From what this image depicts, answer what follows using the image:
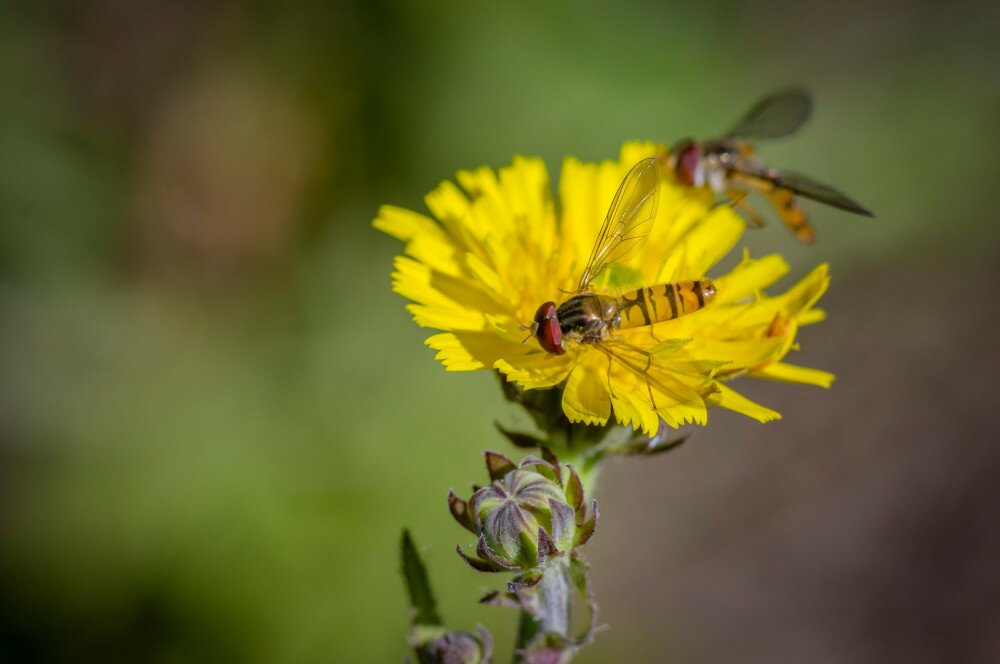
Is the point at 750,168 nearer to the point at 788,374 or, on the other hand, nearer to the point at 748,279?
the point at 748,279

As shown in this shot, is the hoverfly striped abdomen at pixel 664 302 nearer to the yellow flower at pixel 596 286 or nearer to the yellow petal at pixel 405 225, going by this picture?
the yellow flower at pixel 596 286

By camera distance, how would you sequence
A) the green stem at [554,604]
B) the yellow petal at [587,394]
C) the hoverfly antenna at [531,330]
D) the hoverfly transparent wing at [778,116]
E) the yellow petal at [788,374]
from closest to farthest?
the yellow petal at [587,394] → the green stem at [554,604] → the hoverfly antenna at [531,330] → the yellow petal at [788,374] → the hoverfly transparent wing at [778,116]

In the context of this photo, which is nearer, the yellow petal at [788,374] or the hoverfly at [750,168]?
the yellow petal at [788,374]

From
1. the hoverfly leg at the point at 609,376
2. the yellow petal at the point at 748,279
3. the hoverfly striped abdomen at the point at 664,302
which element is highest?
the yellow petal at the point at 748,279

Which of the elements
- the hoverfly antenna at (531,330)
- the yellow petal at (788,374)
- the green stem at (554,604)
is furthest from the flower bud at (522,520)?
the yellow petal at (788,374)

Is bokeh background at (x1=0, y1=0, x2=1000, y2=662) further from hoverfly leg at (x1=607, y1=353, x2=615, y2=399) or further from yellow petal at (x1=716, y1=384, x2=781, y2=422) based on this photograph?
yellow petal at (x1=716, y1=384, x2=781, y2=422)

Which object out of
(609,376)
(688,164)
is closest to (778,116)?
(688,164)
